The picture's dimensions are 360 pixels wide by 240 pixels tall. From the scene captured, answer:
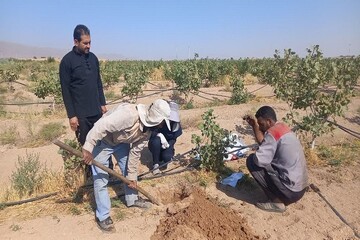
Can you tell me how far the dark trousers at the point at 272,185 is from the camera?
12.7 feet

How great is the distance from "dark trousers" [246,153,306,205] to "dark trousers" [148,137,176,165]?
Result: 1661 millimetres

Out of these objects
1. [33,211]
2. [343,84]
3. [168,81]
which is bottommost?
[168,81]

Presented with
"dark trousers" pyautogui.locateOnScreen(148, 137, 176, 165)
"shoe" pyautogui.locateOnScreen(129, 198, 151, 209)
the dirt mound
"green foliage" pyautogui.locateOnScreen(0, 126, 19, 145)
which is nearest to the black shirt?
"shoe" pyautogui.locateOnScreen(129, 198, 151, 209)

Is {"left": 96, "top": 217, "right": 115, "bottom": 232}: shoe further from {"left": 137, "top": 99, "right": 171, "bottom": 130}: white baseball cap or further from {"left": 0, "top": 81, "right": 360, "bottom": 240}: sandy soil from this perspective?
{"left": 137, "top": 99, "right": 171, "bottom": 130}: white baseball cap

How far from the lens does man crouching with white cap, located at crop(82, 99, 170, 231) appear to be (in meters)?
3.16

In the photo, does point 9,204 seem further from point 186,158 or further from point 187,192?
point 186,158

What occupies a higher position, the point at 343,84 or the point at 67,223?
the point at 343,84

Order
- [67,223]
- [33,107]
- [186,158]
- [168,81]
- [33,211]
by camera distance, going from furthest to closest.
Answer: [168,81], [33,107], [186,158], [33,211], [67,223]

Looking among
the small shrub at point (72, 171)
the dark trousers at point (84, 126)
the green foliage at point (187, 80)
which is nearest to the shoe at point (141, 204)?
the small shrub at point (72, 171)

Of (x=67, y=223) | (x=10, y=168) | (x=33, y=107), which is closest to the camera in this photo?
(x=67, y=223)

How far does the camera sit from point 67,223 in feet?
12.0

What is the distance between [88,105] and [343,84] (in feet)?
12.8

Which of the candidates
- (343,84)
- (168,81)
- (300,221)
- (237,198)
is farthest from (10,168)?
(168,81)

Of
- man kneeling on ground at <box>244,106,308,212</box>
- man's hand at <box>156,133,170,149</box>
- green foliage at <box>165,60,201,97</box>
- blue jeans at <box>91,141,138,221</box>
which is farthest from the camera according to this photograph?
green foliage at <box>165,60,201,97</box>
